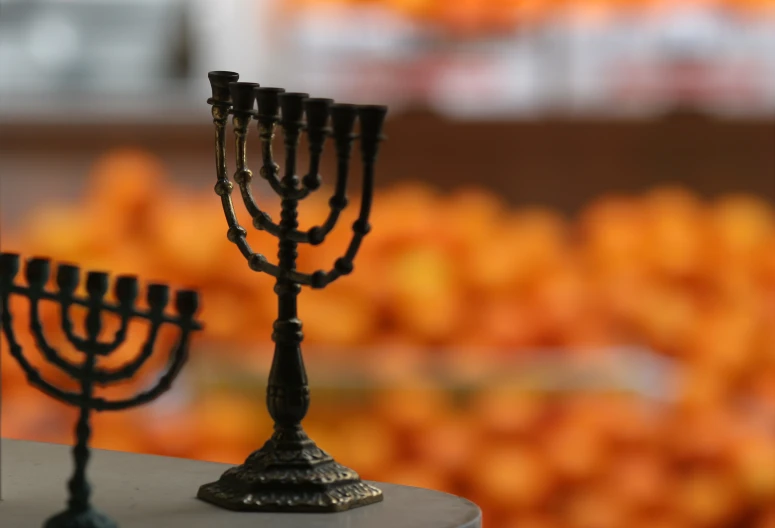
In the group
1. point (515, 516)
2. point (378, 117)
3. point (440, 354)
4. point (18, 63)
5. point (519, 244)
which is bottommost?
point (515, 516)

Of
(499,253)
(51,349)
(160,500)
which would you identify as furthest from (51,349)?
(499,253)

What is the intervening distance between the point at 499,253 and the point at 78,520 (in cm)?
107

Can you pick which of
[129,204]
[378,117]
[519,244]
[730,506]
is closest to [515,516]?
[730,506]

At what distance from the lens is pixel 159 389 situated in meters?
0.52

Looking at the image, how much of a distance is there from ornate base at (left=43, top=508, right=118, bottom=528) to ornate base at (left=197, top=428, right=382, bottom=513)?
100mm

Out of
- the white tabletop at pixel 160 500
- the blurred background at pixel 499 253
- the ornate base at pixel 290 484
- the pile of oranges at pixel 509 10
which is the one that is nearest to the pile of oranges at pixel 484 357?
the blurred background at pixel 499 253

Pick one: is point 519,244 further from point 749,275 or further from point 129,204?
point 129,204

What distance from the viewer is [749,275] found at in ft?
5.49

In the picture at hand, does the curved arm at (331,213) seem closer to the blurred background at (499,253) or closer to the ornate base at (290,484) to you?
the ornate base at (290,484)

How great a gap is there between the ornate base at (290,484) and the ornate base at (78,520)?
0.33 feet

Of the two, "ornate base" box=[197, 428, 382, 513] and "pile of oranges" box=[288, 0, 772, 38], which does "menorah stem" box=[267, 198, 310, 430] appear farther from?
"pile of oranges" box=[288, 0, 772, 38]

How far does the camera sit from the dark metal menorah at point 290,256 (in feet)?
1.78

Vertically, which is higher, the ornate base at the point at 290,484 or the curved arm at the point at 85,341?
the curved arm at the point at 85,341

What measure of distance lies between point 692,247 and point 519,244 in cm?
27
